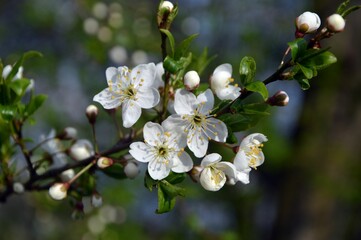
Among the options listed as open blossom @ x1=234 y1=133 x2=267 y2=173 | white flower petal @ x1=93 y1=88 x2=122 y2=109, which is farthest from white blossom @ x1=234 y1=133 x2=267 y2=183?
white flower petal @ x1=93 y1=88 x2=122 y2=109

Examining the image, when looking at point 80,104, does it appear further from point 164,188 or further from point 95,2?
point 164,188

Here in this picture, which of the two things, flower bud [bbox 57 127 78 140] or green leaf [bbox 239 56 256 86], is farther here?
flower bud [bbox 57 127 78 140]

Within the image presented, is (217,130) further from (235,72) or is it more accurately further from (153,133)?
(235,72)

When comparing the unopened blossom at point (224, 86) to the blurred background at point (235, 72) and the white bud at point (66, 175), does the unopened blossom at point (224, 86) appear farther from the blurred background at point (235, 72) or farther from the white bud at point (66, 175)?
the blurred background at point (235, 72)

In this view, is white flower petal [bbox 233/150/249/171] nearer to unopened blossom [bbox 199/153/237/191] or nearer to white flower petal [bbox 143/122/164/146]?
unopened blossom [bbox 199/153/237/191]

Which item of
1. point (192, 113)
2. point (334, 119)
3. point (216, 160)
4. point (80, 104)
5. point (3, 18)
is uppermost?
point (192, 113)

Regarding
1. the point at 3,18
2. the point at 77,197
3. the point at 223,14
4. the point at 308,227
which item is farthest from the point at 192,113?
the point at 3,18

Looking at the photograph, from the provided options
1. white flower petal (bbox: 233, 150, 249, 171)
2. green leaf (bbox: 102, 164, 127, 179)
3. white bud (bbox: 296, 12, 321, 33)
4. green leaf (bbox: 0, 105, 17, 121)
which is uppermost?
white bud (bbox: 296, 12, 321, 33)
